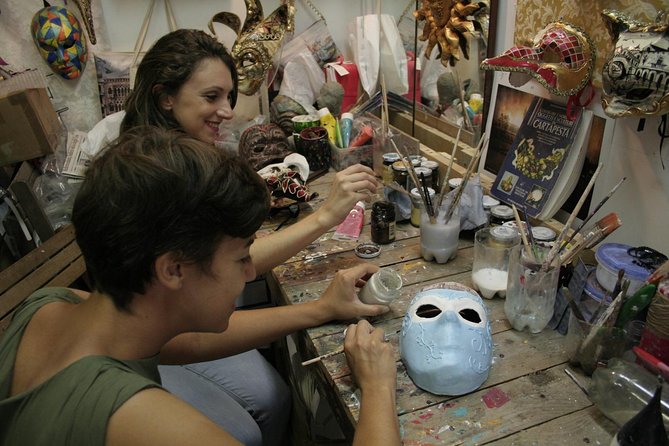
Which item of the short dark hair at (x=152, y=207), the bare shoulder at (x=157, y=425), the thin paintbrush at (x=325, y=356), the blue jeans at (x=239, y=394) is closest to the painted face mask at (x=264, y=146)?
the blue jeans at (x=239, y=394)

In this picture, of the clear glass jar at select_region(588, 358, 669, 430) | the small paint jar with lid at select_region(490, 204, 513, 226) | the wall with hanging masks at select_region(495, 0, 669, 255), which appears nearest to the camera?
the clear glass jar at select_region(588, 358, 669, 430)

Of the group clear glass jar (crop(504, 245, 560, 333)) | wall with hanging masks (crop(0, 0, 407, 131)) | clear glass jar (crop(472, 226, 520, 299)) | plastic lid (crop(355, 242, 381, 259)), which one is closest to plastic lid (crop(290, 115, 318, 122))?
wall with hanging masks (crop(0, 0, 407, 131))

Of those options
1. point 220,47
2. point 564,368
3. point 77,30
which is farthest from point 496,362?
point 77,30

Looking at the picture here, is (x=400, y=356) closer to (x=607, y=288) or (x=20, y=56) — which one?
(x=607, y=288)

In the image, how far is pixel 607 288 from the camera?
85cm

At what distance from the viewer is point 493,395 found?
79 centimetres

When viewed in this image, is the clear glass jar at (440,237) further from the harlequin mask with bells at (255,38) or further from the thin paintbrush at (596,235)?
the harlequin mask with bells at (255,38)

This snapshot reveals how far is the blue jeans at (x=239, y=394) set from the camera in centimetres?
112

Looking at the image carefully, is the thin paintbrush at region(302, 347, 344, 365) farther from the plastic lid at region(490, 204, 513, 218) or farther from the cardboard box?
the cardboard box

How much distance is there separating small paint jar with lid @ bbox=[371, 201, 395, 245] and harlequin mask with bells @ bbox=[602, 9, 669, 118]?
55 cm

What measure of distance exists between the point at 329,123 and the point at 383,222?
2.45 feet

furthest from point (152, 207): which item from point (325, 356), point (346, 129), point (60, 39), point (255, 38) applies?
point (60, 39)

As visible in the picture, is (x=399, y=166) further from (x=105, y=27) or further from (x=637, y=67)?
(x=105, y=27)

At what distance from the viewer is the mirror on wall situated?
1364 mm
